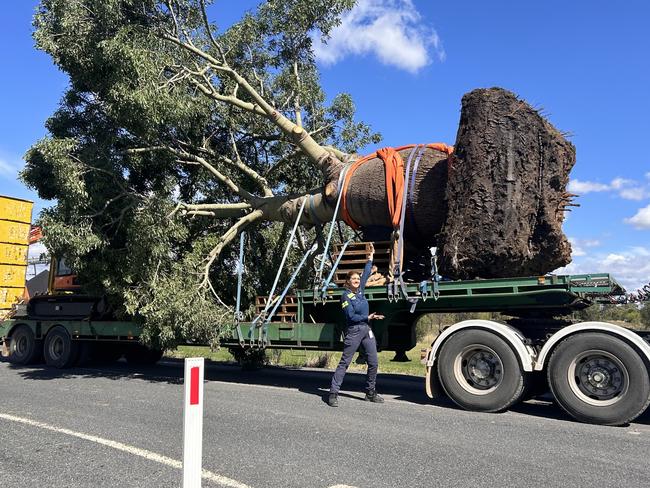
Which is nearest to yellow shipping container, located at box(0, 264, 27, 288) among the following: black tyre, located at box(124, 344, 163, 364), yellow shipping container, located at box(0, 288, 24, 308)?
yellow shipping container, located at box(0, 288, 24, 308)

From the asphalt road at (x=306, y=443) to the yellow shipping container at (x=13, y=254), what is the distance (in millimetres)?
7535

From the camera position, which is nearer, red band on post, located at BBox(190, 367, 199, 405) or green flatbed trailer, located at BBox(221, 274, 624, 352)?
red band on post, located at BBox(190, 367, 199, 405)

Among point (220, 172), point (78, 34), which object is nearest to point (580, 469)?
point (220, 172)

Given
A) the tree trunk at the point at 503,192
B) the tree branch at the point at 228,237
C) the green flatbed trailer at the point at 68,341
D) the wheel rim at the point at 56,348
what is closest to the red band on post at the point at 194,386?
the tree trunk at the point at 503,192

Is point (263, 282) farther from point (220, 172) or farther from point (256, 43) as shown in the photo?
point (256, 43)

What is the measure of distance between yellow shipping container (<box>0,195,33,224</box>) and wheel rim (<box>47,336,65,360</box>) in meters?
4.12

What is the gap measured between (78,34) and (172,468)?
8613 millimetres

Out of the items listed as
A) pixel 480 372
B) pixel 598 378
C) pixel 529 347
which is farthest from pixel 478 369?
pixel 598 378

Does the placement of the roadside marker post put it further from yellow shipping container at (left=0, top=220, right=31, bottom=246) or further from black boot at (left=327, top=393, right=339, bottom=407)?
yellow shipping container at (left=0, top=220, right=31, bottom=246)

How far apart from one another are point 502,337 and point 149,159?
7.56 metres

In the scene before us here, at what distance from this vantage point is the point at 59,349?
12.7m

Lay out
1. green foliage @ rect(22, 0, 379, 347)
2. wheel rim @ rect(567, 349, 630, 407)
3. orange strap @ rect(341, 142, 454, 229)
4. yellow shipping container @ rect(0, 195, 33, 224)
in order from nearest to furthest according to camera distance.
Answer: wheel rim @ rect(567, 349, 630, 407), orange strap @ rect(341, 142, 454, 229), green foliage @ rect(22, 0, 379, 347), yellow shipping container @ rect(0, 195, 33, 224)

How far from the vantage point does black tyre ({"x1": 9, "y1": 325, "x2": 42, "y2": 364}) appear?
13.1 metres

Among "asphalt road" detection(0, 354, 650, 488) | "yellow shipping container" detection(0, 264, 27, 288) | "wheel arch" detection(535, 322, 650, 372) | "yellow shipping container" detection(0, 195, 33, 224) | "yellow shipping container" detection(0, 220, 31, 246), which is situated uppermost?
"yellow shipping container" detection(0, 195, 33, 224)
